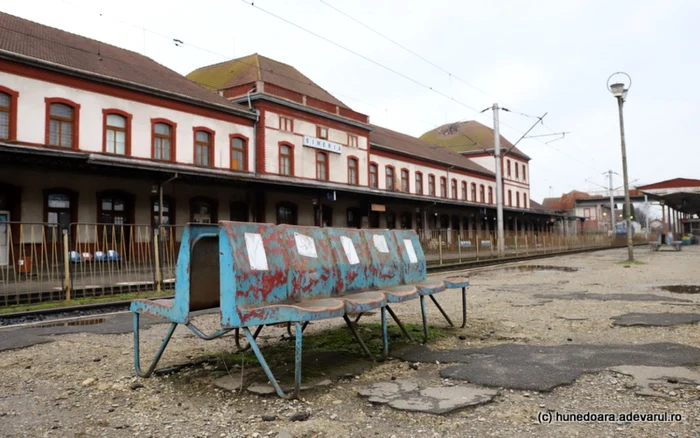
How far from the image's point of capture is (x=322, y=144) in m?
27.7

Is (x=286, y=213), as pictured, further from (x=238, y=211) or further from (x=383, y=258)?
(x=383, y=258)

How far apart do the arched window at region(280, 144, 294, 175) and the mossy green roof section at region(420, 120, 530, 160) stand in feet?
107

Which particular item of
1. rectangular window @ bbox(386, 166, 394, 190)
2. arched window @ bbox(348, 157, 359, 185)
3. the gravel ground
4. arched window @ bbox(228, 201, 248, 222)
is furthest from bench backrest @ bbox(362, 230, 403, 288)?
rectangular window @ bbox(386, 166, 394, 190)

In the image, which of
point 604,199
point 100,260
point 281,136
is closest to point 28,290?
point 100,260

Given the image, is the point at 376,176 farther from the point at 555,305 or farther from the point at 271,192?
the point at 555,305

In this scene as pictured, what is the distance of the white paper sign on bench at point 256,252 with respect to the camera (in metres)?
3.92

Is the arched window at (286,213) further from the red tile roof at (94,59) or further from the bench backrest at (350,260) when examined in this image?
the bench backrest at (350,260)

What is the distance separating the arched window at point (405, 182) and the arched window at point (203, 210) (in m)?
18.3

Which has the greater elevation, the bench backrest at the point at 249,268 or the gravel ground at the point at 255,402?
the bench backrest at the point at 249,268

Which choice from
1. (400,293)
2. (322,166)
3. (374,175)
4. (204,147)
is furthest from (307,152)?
(400,293)

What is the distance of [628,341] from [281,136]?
21.9 metres

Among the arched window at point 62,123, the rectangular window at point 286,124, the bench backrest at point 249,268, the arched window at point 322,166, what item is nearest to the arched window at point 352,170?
the arched window at point 322,166

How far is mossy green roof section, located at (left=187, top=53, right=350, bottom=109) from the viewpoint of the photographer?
1069 inches

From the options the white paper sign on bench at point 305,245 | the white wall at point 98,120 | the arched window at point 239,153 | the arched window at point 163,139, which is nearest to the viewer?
the white paper sign on bench at point 305,245
